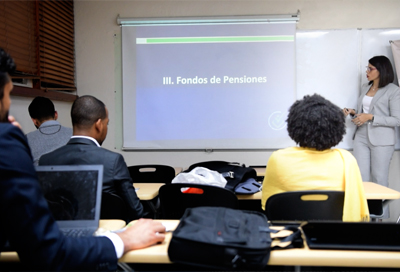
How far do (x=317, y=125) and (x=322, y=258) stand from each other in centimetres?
86

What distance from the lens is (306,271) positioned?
1.19 metres

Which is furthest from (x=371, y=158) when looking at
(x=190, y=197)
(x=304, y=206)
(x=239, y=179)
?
(x=190, y=197)

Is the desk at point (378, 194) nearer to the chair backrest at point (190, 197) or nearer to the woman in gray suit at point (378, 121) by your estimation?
the chair backrest at point (190, 197)

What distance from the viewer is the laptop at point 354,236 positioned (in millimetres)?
916

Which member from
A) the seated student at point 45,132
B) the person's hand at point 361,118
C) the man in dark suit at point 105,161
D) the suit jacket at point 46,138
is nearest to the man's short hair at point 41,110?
the seated student at point 45,132

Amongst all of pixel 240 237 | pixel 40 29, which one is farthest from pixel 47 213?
pixel 40 29

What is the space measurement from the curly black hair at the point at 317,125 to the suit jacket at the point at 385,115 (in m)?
2.38

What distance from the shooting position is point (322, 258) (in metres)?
0.87

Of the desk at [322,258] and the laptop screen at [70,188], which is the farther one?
the laptop screen at [70,188]

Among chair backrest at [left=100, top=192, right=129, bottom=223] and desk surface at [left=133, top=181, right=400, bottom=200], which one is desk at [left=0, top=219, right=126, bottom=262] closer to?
chair backrest at [left=100, top=192, right=129, bottom=223]

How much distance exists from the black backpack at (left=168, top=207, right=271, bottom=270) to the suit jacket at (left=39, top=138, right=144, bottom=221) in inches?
30.6

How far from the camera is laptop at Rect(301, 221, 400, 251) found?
0.92m

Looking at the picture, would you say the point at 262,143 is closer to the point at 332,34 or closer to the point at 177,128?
the point at 177,128

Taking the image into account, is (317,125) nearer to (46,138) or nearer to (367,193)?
(367,193)
